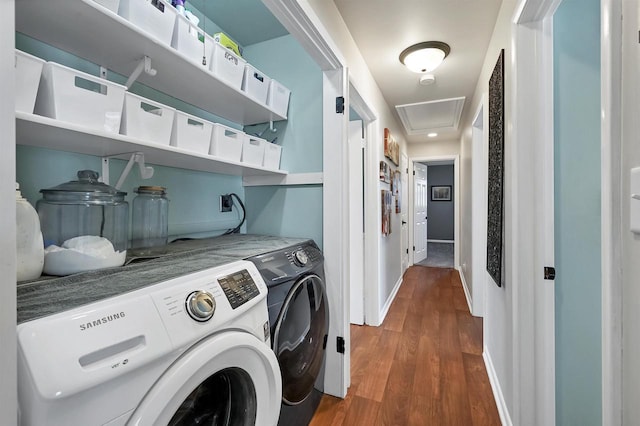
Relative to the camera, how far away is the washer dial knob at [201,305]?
70cm

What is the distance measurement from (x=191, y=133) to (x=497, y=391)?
2219 millimetres

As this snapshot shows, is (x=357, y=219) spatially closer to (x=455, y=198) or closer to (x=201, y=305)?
(x=201, y=305)

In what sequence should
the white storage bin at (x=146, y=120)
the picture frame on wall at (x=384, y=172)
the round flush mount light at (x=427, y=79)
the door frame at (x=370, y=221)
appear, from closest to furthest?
the white storage bin at (x=146, y=120)
the round flush mount light at (x=427, y=79)
the door frame at (x=370, y=221)
the picture frame on wall at (x=384, y=172)

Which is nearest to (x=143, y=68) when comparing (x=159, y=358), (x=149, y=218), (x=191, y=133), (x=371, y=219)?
(x=191, y=133)

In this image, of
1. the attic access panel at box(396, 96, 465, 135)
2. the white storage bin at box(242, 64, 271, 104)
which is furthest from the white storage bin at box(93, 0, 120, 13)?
the attic access panel at box(396, 96, 465, 135)

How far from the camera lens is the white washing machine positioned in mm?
458

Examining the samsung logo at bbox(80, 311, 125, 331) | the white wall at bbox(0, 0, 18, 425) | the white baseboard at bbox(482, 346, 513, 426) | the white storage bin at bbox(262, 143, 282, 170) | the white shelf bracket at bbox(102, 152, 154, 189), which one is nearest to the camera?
the white wall at bbox(0, 0, 18, 425)

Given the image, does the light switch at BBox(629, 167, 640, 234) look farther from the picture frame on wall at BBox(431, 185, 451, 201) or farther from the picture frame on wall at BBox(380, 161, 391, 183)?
the picture frame on wall at BBox(431, 185, 451, 201)

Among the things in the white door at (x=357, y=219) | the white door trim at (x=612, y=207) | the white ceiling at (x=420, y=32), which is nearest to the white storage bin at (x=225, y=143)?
the white ceiling at (x=420, y=32)

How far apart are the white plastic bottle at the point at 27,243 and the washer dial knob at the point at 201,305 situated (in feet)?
1.43

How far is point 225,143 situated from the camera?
1.39 metres

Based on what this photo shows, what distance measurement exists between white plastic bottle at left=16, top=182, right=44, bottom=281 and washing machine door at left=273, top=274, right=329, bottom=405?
74 cm

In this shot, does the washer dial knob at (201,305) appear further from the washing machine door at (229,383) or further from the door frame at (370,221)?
the door frame at (370,221)

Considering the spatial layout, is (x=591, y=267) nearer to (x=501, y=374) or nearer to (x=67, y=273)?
(x=501, y=374)
